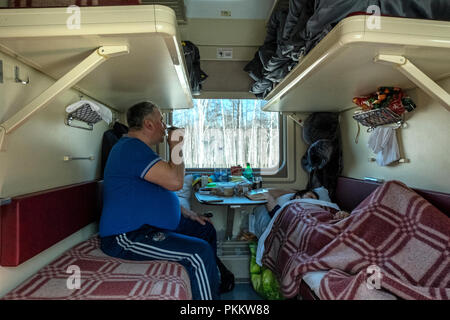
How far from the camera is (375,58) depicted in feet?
4.63

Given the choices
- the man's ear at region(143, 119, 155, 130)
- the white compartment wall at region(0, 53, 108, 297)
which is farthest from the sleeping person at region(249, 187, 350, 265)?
the white compartment wall at region(0, 53, 108, 297)

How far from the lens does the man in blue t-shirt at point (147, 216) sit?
175 centimetres

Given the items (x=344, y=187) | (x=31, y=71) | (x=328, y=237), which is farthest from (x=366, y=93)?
(x=31, y=71)

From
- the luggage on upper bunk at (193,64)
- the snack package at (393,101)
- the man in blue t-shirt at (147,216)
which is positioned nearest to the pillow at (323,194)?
the snack package at (393,101)

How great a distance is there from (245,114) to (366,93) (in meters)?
1.53

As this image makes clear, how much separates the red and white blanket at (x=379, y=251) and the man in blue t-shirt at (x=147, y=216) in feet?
2.02

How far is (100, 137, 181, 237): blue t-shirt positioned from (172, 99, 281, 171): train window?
5.51 ft

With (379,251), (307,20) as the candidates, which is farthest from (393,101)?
(379,251)

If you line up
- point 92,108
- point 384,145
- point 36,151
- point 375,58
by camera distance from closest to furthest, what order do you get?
point 375,58 → point 36,151 → point 92,108 → point 384,145

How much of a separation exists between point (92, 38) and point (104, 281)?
1205mm

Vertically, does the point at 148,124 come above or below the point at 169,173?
above

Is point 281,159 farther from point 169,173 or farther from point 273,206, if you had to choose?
point 169,173

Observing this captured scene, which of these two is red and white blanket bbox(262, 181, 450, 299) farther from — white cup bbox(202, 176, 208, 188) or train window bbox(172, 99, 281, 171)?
train window bbox(172, 99, 281, 171)

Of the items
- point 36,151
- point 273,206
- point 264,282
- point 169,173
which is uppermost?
point 36,151
